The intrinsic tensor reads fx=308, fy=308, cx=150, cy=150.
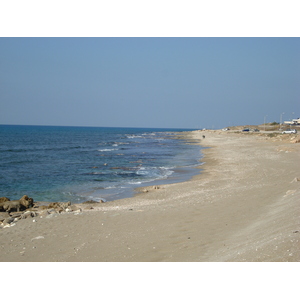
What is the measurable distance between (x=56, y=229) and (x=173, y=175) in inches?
543

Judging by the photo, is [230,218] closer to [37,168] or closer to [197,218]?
[197,218]

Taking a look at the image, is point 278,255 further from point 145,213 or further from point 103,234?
point 145,213

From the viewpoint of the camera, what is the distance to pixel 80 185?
19.6m

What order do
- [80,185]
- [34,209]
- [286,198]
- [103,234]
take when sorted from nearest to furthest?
[103,234]
[286,198]
[34,209]
[80,185]

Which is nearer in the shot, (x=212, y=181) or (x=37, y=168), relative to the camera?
(x=212, y=181)

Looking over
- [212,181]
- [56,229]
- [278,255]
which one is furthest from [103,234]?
[212,181]

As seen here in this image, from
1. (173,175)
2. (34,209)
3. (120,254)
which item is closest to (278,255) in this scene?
(120,254)

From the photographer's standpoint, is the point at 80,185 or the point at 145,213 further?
the point at 80,185

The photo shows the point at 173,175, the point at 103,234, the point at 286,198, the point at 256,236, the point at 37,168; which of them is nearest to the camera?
the point at 256,236

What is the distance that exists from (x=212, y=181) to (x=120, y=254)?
11535 mm

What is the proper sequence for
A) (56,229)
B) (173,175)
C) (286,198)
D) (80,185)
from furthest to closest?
(173,175) < (80,185) < (286,198) < (56,229)

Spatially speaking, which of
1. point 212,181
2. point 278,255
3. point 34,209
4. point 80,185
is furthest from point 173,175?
point 278,255

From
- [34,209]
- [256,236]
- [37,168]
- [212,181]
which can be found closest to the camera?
[256,236]

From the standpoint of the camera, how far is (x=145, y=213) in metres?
10.8
